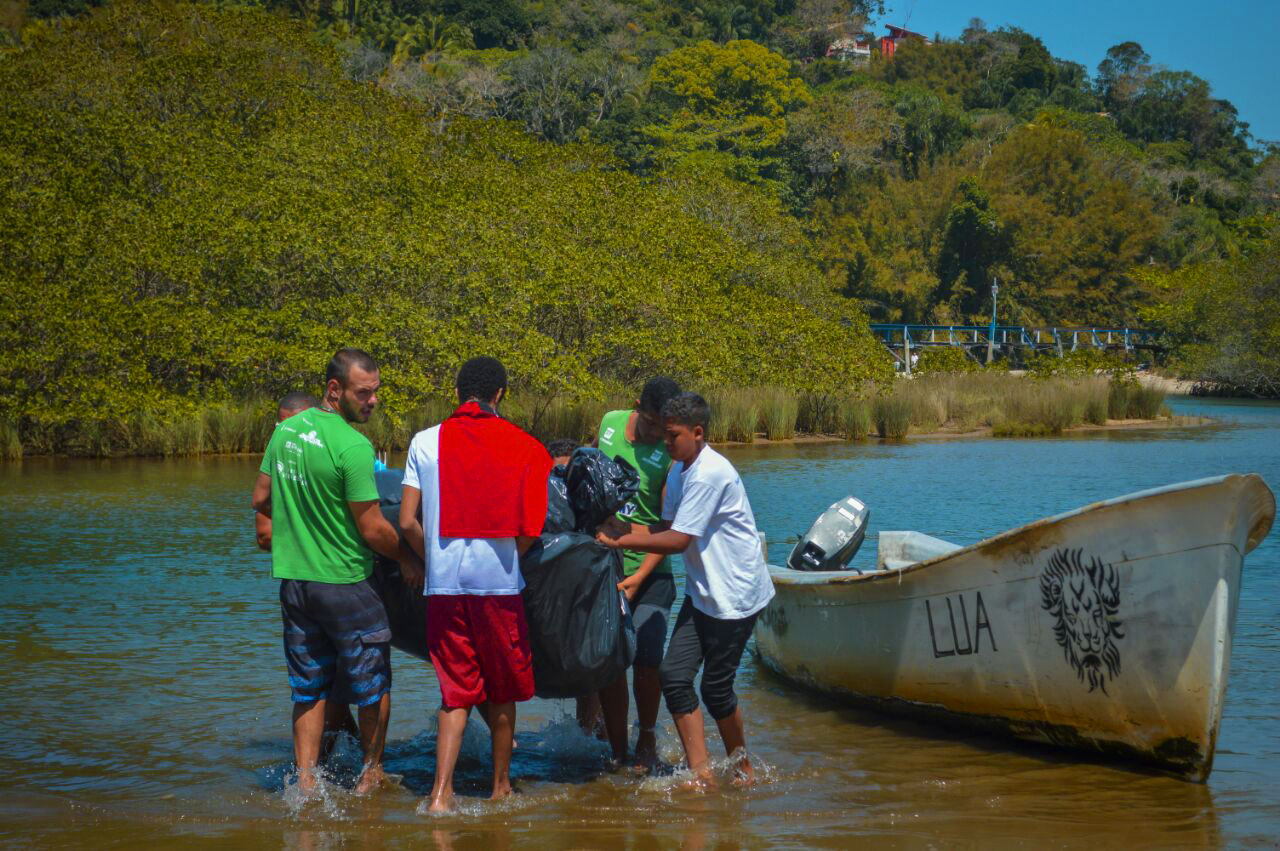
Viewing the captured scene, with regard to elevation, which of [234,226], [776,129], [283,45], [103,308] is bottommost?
[103,308]

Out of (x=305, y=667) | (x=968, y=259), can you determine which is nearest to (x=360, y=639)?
(x=305, y=667)

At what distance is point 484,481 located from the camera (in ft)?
17.5

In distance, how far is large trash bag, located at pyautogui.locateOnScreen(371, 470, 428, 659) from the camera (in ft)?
19.4

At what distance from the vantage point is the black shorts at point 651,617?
20.2 ft

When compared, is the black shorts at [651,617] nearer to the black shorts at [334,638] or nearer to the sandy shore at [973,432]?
the black shorts at [334,638]

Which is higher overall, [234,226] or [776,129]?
[776,129]

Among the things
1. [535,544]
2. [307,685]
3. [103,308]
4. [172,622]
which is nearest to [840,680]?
[535,544]

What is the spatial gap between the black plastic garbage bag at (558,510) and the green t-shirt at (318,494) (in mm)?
757

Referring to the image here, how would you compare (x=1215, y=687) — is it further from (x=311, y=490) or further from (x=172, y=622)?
(x=172, y=622)

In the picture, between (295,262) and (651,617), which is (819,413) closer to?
(295,262)

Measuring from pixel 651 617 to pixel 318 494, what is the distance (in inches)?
64.3

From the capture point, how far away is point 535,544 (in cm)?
560

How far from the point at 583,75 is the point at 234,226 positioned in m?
51.8

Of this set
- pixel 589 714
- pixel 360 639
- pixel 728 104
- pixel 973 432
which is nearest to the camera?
pixel 360 639
